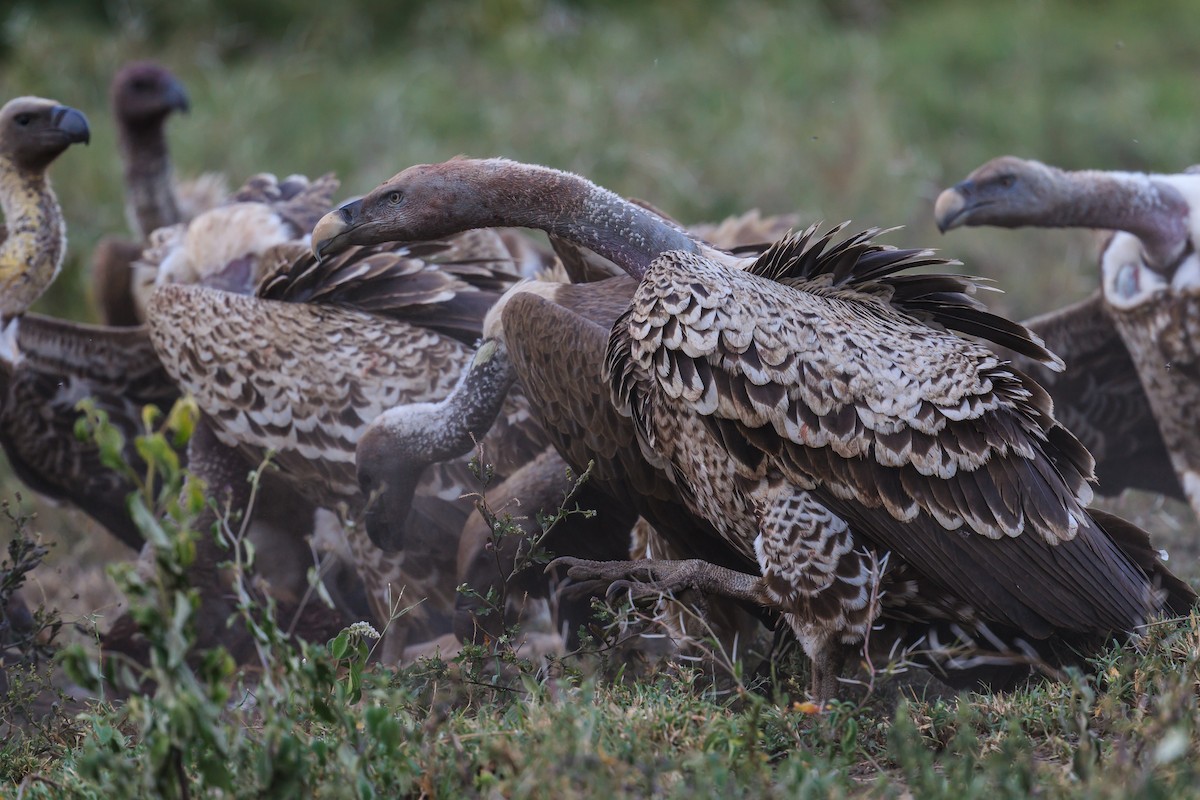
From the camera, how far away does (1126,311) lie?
4762 millimetres

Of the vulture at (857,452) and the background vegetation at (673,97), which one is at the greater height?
the background vegetation at (673,97)

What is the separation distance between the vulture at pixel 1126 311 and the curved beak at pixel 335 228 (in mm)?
2160

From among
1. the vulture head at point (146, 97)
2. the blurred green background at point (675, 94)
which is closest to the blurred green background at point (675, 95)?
the blurred green background at point (675, 94)

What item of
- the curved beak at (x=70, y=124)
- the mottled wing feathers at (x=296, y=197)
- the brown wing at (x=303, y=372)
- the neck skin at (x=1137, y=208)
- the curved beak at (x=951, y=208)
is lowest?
the brown wing at (x=303, y=372)

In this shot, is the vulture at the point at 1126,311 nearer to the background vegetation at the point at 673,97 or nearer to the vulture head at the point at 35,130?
the background vegetation at the point at 673,97

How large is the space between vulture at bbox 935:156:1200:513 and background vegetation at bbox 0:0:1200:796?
39 cm

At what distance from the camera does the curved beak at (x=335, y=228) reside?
3807mm

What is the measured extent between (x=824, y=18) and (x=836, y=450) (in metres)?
10.1

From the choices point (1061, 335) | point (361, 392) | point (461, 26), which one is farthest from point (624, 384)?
point (461, 26)

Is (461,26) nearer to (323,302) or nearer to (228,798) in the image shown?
(323,302)

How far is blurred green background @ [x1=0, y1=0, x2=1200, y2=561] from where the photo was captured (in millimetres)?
8648

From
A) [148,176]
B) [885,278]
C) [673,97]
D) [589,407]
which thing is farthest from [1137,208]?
[673,97]

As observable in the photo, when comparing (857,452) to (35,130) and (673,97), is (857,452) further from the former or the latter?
(673,97)

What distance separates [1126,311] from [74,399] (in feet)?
12.8
